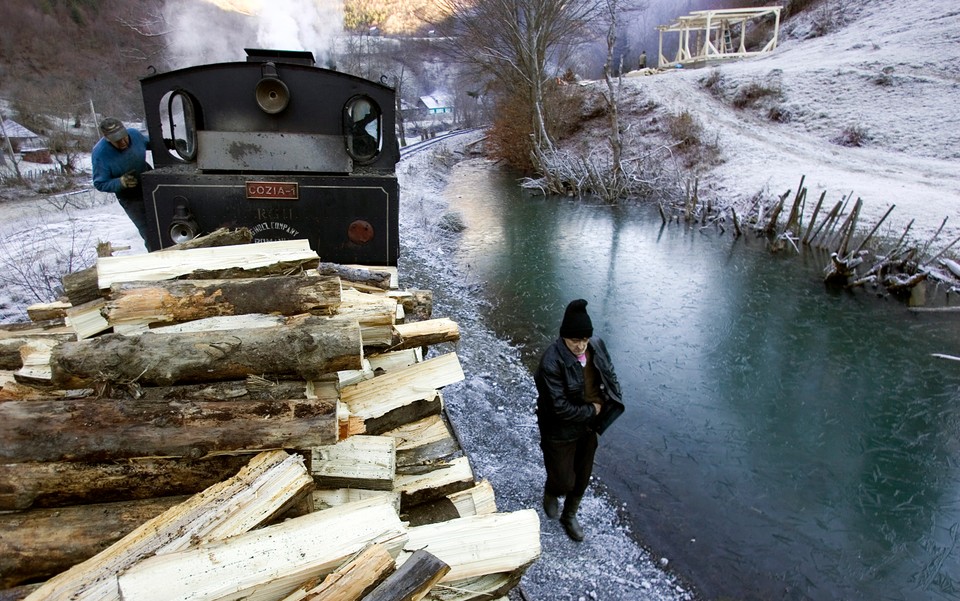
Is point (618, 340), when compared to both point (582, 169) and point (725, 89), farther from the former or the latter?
point (725, 89)

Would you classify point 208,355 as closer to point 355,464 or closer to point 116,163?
point 355,464

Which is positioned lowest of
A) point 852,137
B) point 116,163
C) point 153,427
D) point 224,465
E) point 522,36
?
point 224,465

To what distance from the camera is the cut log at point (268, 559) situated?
6.23ft

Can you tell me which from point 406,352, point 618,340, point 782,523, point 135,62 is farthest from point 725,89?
point 135,62

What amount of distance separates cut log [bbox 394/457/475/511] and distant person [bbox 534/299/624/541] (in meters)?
1.18

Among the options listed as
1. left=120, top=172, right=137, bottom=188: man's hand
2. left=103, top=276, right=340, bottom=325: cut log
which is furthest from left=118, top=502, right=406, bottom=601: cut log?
left=120, top=172, right=137, bottom=188: man's hand

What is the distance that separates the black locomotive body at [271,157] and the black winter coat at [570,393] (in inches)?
105

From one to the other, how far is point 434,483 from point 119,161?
5382mm

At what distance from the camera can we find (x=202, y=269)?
3.45 m

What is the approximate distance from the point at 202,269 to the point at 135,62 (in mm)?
41193

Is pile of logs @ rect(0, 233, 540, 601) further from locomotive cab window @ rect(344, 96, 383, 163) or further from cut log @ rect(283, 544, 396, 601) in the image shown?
locomotive cab window @ rect(344, 96, 383, 163)

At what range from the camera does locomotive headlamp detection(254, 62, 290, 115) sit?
222 inches

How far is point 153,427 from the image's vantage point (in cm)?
238

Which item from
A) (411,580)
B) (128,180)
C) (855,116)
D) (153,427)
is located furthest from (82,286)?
(855,116)
